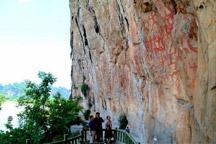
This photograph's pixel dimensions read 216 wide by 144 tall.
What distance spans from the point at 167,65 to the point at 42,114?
13954 millimetres

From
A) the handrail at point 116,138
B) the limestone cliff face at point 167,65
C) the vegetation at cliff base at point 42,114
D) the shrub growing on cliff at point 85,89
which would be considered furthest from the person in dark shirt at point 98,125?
the shrub growing on cliff at point 85,89

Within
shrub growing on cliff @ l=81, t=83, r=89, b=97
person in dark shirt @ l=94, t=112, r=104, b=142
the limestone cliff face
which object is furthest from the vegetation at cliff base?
shrub growing on cliff @ l=81, t=83, r=89, b=97

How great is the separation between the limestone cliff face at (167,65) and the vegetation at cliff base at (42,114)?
4.02 meters

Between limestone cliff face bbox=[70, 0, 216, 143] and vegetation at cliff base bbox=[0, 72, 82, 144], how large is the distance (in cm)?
402

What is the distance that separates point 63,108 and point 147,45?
13.1 m

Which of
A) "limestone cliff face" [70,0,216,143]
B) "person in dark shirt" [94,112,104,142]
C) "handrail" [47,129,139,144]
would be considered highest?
"limestone cliff face" [70,0,216,143]

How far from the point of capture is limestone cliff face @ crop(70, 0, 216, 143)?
11.2 m

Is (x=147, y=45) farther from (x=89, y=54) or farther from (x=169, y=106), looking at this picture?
(x=89, y=54)

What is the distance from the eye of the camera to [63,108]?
28.5 m

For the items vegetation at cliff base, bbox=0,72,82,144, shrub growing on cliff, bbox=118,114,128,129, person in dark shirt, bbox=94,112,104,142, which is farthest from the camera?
shrub growing on cliff, bbox=118,114,128,129

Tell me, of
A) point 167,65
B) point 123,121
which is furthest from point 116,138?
point 123,121

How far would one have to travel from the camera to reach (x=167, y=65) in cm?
1510

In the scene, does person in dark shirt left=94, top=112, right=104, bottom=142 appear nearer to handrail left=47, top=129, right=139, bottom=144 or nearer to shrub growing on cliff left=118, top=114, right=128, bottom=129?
handrail left=47, top=129, right=139, bottom=144

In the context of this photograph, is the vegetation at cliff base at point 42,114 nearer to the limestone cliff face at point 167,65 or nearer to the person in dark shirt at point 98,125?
the limestone cliff face at point 167,65
